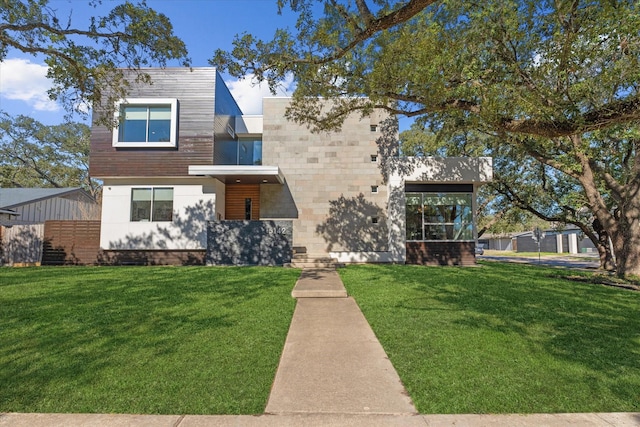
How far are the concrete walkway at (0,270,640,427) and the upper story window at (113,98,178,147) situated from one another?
12208mm

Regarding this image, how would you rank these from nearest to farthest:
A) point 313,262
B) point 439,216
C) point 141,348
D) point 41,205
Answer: point 141,348 < point 313,262 < point 439,216 < point 41,205

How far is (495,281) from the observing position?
9.58 meters

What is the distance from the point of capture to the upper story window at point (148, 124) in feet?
45.3

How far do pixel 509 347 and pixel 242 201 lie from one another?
42.9ft

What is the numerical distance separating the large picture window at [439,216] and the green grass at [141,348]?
27.7 feet

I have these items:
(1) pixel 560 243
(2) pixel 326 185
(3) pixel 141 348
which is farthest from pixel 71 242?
(1) pixel 560 243

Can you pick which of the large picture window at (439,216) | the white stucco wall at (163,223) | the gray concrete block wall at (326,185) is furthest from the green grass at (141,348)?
the large picture window at (439,216)

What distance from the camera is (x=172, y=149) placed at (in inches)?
546

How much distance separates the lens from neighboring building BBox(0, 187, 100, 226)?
756 inches

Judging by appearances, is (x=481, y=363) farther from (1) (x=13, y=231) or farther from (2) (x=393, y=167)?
(1) (x=13, y=231)

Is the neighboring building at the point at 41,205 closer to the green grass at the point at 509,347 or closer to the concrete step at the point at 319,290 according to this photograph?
the concrete step at the point at 319,290

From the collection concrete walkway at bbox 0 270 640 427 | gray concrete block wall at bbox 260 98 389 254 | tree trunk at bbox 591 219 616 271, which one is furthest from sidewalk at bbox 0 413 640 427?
tree trunk at bbox 591 219 616 271

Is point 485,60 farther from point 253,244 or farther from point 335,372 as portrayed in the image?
point 253,244

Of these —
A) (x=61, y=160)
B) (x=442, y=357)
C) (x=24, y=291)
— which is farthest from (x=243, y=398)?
(x=61, y=160)
